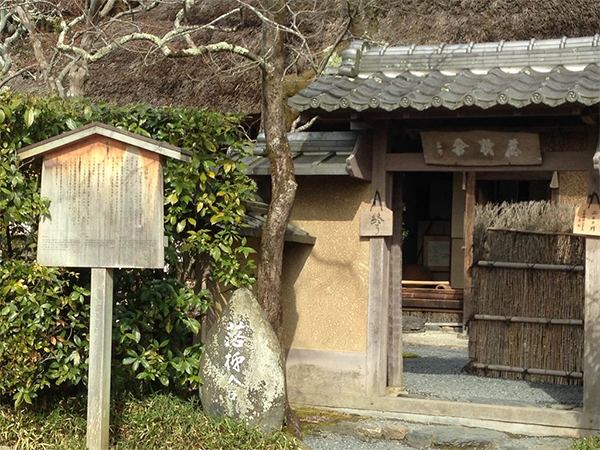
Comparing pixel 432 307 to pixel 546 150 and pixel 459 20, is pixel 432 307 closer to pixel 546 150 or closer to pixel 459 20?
pixel 459 20

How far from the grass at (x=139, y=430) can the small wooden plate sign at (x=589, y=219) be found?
283cm

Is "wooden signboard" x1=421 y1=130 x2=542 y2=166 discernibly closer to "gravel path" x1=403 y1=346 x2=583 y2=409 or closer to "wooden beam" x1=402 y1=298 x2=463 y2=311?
"gravel path" x1=403 y1=346 x2=583 y2=409

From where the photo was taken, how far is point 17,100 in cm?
611

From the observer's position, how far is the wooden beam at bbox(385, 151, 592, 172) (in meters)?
7.23

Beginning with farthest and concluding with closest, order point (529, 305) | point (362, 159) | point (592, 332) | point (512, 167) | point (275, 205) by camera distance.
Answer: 1. point (529, 305)
2. point (362, 159)
3. point (512, 167)
4. point (592, 332)
5. point (275, 205)

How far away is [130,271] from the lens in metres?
6.68

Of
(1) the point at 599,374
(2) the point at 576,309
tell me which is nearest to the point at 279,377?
(1) the point at 599,374

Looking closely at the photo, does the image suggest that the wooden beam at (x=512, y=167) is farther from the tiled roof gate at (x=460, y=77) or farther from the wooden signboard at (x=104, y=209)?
the wooden signboard at (x=104, y=209)

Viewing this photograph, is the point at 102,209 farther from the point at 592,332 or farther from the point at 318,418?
the point at 592,332

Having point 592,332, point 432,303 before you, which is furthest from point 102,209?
point 432,303

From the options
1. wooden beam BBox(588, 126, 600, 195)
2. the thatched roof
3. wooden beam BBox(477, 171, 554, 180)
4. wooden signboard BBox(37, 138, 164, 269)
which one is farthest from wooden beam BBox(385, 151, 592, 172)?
the thatched roof

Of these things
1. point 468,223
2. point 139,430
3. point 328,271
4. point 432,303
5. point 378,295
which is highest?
point 468,223

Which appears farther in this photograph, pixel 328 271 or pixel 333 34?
pixel 333 34

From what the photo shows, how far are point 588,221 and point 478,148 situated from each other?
1120 millimetres
